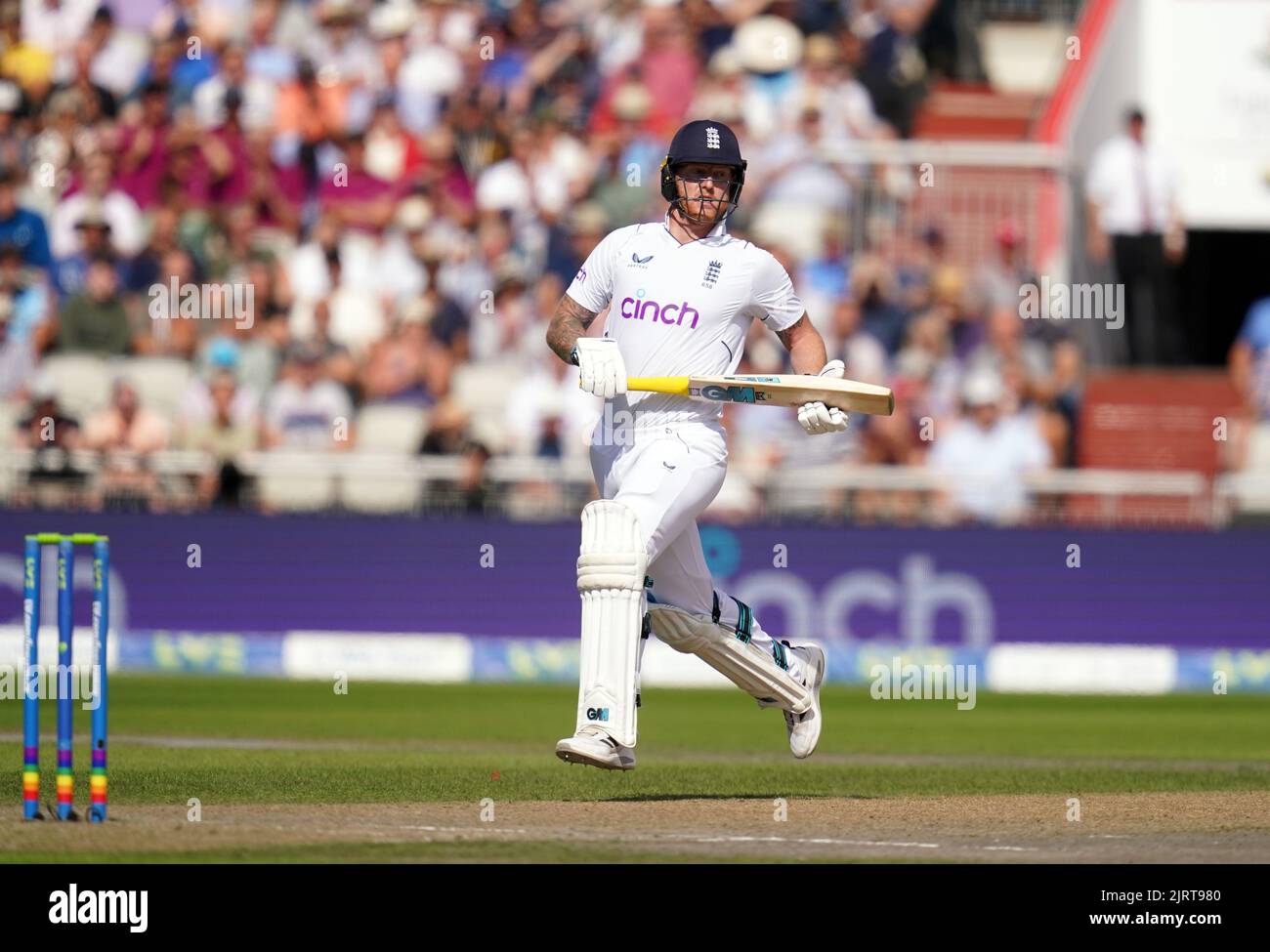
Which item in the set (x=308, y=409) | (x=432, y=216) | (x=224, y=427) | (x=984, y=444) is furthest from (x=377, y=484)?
(x=984, y=444)

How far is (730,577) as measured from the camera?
16.6 meters

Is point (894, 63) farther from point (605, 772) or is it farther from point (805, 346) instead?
point (805, 346)

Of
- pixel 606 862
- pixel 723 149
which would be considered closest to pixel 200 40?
pixel 723 149

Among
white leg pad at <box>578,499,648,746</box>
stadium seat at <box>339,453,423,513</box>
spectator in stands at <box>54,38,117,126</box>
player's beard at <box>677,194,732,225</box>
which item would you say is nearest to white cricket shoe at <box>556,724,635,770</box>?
white leg pad at <box>578,499,648,746</box>

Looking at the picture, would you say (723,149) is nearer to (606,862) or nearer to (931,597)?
(606,862)

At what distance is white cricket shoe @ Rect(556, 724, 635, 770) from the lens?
7938 millimetres

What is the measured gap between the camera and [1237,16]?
62.7 ft

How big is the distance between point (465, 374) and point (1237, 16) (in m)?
7.00

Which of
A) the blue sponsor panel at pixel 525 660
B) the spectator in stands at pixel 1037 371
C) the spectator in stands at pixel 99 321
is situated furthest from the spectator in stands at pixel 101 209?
the spectator in stands at pixel 1037 371

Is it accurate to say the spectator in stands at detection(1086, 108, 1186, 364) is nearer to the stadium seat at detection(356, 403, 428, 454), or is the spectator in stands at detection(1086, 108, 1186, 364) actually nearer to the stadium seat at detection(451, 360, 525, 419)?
the stadium seat at detection(451, 360, 525, 419)

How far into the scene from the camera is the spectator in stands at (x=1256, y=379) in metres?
17.5

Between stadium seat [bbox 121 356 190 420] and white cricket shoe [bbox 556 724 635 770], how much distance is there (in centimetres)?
966

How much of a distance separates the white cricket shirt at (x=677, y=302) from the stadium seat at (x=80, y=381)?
8949 millimetres

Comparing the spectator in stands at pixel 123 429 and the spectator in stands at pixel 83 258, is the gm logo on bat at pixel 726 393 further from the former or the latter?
the spectator in stands at pixel 83 258
